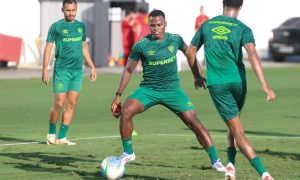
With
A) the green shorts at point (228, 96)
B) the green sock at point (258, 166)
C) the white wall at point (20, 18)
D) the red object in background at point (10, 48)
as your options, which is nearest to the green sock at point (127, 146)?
the green shorts at point (228, 96)

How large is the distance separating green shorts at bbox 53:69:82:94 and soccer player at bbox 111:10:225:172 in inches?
149

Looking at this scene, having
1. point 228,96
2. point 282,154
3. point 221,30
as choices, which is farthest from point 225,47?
point 282,154

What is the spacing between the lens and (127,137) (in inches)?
548

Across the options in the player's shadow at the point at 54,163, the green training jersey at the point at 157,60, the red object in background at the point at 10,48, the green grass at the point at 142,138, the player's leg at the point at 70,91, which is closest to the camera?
the green training jersey at the point at 157,60

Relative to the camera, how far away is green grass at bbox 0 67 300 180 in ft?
46.8

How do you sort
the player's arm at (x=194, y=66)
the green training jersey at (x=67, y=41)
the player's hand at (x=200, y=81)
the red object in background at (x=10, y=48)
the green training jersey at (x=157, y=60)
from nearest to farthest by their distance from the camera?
1. the player's arm at (x=194, y=66)
2. the player's hand at (x=200, y=81)
3. the green training jersey at (x=157, y=60)
4. the green training jersey at (x=67, y=41)
5. the red object in background at (x=10, y=48)

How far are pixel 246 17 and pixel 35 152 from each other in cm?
3258

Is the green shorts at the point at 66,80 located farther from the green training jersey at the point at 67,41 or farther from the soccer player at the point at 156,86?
the soccer player at the point at 156,86

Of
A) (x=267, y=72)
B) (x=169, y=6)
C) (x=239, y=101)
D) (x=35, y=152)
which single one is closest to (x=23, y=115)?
(x=35, y=152)

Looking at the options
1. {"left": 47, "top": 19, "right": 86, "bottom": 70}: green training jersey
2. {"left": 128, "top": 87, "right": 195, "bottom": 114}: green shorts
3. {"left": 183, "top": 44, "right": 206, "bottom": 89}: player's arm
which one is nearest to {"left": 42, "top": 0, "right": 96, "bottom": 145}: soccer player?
{"left": 47, "top": 19, "right": 86, "bottom": 70}: green training jersey

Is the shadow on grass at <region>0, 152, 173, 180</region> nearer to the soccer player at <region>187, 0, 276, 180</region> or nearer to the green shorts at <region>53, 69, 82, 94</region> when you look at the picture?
the soccer player at <region>187, 0, 276, 180</region>

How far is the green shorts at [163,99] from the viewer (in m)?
13.9

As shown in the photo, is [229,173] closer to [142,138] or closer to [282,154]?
[282,154]

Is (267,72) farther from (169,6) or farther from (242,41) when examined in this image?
(242,41)
